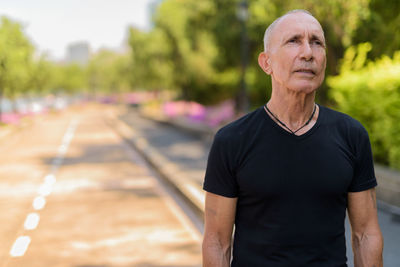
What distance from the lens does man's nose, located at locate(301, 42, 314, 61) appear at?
6.84 feet

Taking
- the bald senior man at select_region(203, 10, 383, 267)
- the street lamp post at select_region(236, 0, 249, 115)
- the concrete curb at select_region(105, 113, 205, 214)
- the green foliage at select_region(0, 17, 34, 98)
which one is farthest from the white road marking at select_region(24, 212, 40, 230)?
the green foliage at select_region(0, 17, 34, 98)

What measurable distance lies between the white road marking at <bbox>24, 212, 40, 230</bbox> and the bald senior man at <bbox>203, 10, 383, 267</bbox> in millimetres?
6887

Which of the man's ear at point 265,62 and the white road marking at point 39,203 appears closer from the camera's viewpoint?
the man's ear at point 265,62

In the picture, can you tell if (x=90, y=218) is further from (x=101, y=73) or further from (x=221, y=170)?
(x=101, y=73)

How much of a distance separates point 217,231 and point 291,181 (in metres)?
0.38

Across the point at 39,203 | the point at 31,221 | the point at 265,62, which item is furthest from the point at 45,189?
the point at 265,62

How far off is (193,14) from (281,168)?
2765cm

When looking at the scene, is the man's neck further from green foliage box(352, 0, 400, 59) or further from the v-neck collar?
green foliage box(352, 0, 400, 59)

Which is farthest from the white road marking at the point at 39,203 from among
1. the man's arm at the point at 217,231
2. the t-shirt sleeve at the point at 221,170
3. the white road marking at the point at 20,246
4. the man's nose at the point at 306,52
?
the man's nose at the point at 306,52

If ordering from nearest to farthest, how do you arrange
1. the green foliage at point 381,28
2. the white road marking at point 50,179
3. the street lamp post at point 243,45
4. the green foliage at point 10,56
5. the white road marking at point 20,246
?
the white road marking at point 20,246 → the white road marking at point 50,179 → the green foliage at point 381,28 → the street lamp post at point 243,45 → the green foliage at point 10,56

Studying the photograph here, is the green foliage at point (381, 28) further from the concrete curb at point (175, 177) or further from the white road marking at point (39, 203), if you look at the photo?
the white road marking at point (39, 203)

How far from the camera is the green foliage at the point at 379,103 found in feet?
28.1

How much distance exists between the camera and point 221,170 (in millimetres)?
2127

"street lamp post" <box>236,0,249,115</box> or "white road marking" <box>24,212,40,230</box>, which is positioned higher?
"street lamp post" <box>236,0,249,115</box>
